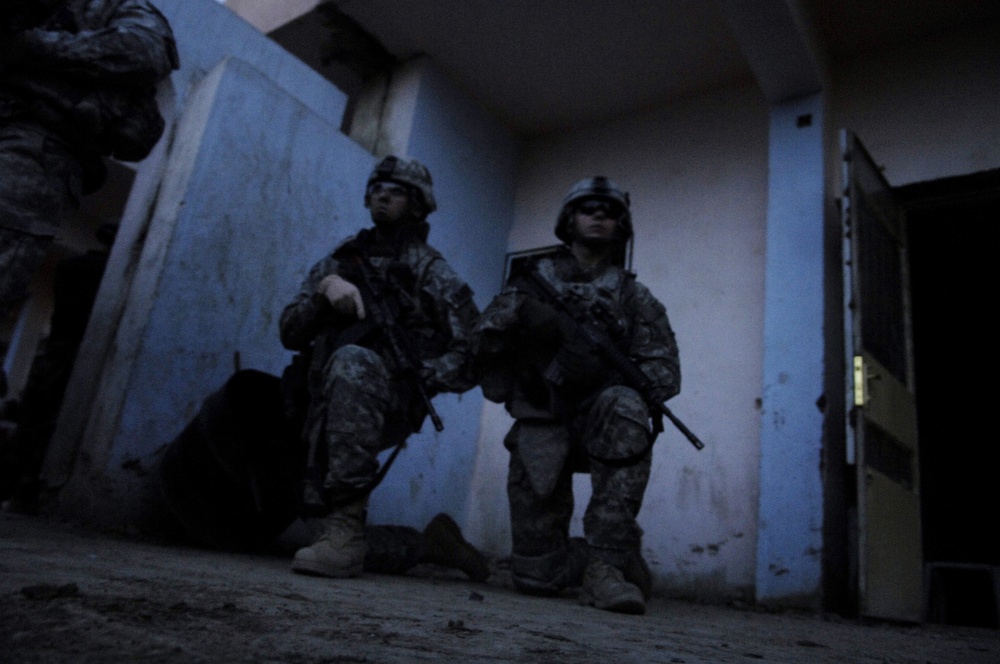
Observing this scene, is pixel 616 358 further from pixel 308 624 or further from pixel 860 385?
pixel 308 624

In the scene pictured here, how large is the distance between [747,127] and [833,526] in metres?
2.52

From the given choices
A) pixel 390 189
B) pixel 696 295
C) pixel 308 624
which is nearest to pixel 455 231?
pixel 696 295

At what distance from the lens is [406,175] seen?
2.97 metres

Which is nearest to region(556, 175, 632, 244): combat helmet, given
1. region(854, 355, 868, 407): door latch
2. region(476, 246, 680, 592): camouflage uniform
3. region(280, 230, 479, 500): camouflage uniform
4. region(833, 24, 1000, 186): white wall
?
region(476, 246, 680, 592): camouflage uniform

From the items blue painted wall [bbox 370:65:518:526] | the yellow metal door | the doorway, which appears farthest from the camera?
the doorway

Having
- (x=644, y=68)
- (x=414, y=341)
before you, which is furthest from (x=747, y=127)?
(x=414, y=341)

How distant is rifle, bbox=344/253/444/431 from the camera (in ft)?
8.42

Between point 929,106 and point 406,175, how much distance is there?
295 centimetres

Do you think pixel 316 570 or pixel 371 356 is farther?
pixel 371 356

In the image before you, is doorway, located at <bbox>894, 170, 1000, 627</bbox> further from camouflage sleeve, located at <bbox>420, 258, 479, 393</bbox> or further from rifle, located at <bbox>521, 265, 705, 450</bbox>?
camouflage sleeve, located at <bbox>420, 258, 479, 393</bbox>

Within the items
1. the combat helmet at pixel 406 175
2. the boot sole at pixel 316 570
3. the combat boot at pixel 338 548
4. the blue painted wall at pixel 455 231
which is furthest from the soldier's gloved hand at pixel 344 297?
the blue painted wall at pixel 455 231

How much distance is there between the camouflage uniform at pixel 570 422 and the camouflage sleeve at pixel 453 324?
0.08 meters

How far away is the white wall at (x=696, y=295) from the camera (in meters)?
3.70

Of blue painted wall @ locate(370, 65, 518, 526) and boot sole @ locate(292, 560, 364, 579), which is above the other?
blue painted wall @ locate(370, 65, 518, 526)
